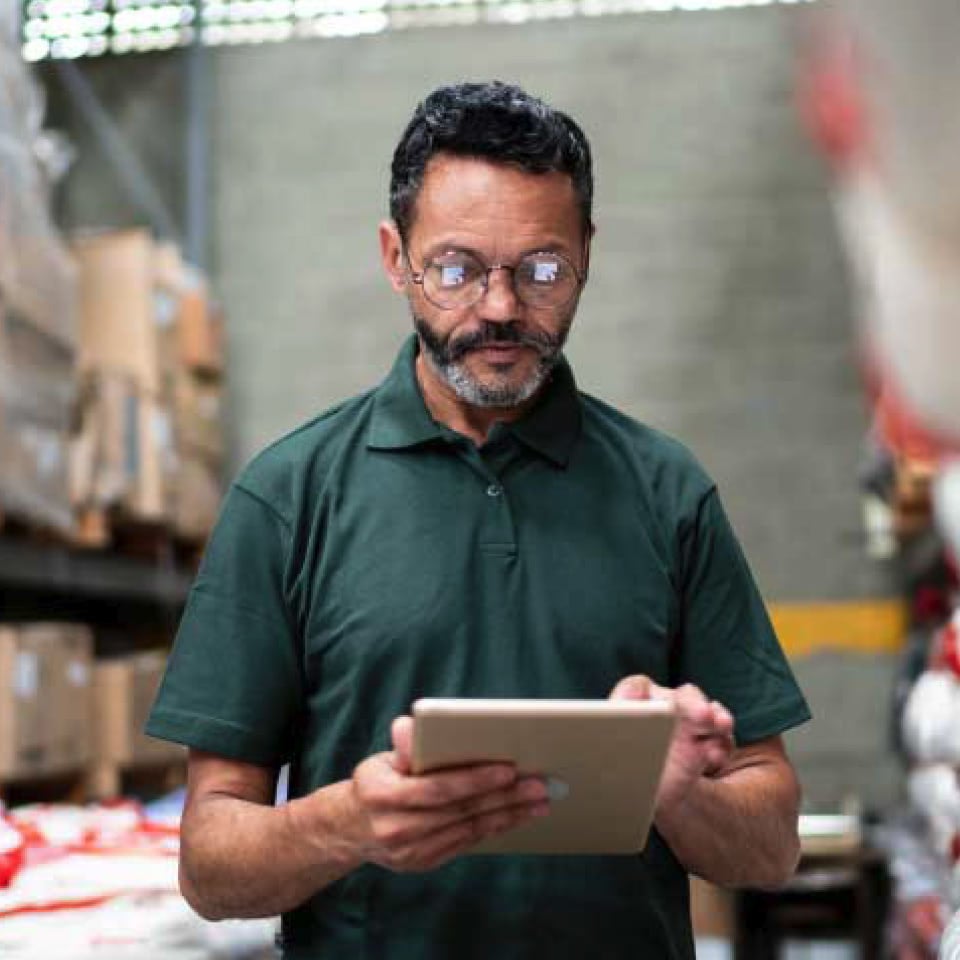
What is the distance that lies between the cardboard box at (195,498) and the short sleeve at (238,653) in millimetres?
5157

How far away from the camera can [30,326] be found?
5.25 m

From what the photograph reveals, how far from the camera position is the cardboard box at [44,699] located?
16.7 ft

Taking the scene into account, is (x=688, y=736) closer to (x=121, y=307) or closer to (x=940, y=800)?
(x=940, y=800)

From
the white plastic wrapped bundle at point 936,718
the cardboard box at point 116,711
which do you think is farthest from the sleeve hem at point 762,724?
the cardboard box at point 116,711

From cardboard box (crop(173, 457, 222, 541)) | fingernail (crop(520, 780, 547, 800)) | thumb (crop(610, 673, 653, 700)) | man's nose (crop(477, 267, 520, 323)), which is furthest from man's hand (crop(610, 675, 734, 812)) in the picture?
cardboard box (crop(173, 457, 222, 541))

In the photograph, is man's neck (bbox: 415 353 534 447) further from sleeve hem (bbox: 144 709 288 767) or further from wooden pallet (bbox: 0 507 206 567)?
wooden pallet (bbox: 0 507 206 567)

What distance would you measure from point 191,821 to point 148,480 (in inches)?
192

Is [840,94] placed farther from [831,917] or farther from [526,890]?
[831,917]

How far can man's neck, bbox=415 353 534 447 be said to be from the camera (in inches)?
70.1

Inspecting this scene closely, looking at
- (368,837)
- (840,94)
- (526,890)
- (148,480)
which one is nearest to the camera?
(368,837)

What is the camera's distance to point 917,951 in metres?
5.02

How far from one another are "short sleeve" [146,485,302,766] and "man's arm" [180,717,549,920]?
1.6 inches

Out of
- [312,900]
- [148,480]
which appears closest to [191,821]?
[312,900]

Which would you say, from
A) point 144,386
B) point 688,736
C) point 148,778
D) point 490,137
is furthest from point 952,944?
point 148,778
